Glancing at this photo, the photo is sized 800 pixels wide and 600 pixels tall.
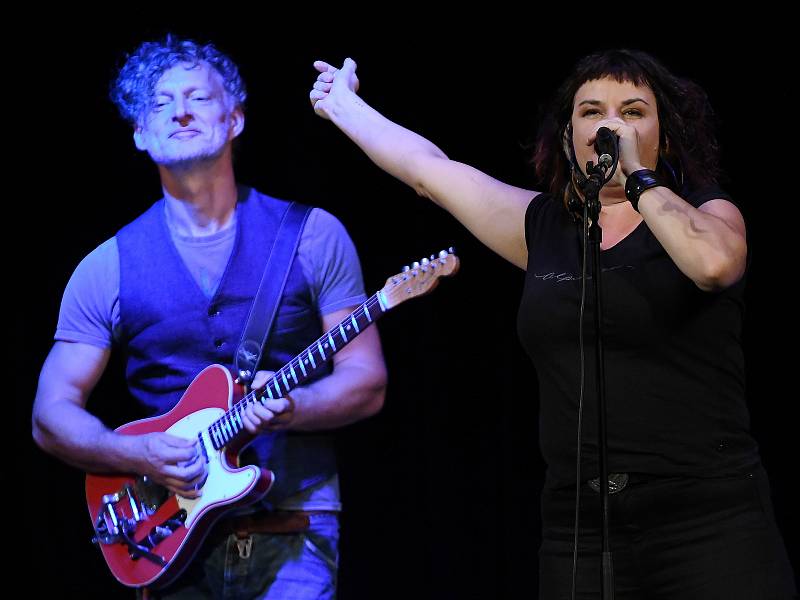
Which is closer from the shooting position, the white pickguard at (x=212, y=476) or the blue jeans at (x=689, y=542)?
the blue jeans at (x=689, y=542)

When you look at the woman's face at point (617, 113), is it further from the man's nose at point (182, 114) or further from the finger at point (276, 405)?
the man's nose at point (182, 114)

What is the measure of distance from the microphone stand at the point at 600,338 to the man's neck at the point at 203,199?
4.90 ft

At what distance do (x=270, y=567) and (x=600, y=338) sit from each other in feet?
4.49

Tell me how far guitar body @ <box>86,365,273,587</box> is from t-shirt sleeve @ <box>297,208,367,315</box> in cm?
34

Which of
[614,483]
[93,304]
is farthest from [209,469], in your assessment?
[614,483]

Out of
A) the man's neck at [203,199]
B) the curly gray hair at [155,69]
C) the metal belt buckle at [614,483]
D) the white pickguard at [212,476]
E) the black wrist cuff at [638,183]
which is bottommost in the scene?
the metal belt buckle at [614,483]

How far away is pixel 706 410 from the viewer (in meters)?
1.91

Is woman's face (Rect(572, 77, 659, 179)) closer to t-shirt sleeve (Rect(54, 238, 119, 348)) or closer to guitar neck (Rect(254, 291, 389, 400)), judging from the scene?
guitar neck (Rect(254, 291, 389, 400))

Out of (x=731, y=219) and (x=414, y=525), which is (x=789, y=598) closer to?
(x=731, y=219)

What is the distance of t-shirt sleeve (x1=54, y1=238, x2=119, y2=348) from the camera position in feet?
10.2

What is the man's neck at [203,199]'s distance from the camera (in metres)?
3.14

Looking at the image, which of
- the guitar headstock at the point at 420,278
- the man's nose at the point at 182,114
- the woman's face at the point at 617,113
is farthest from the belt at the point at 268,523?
the woman's face at the point at 617,113

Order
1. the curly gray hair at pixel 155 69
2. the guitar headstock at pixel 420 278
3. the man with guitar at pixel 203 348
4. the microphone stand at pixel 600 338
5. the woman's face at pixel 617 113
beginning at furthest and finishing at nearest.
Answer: the curly gray hair at pixel 155 69 < the man with guitar at pixel 203 348 < the guitar headstock at pixel 420 278 < the woman's face at pixel 617 113 < the microphone stand at pixel 600 338

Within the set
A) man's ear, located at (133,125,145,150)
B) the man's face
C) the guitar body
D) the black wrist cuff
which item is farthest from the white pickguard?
the black wrist cuff
